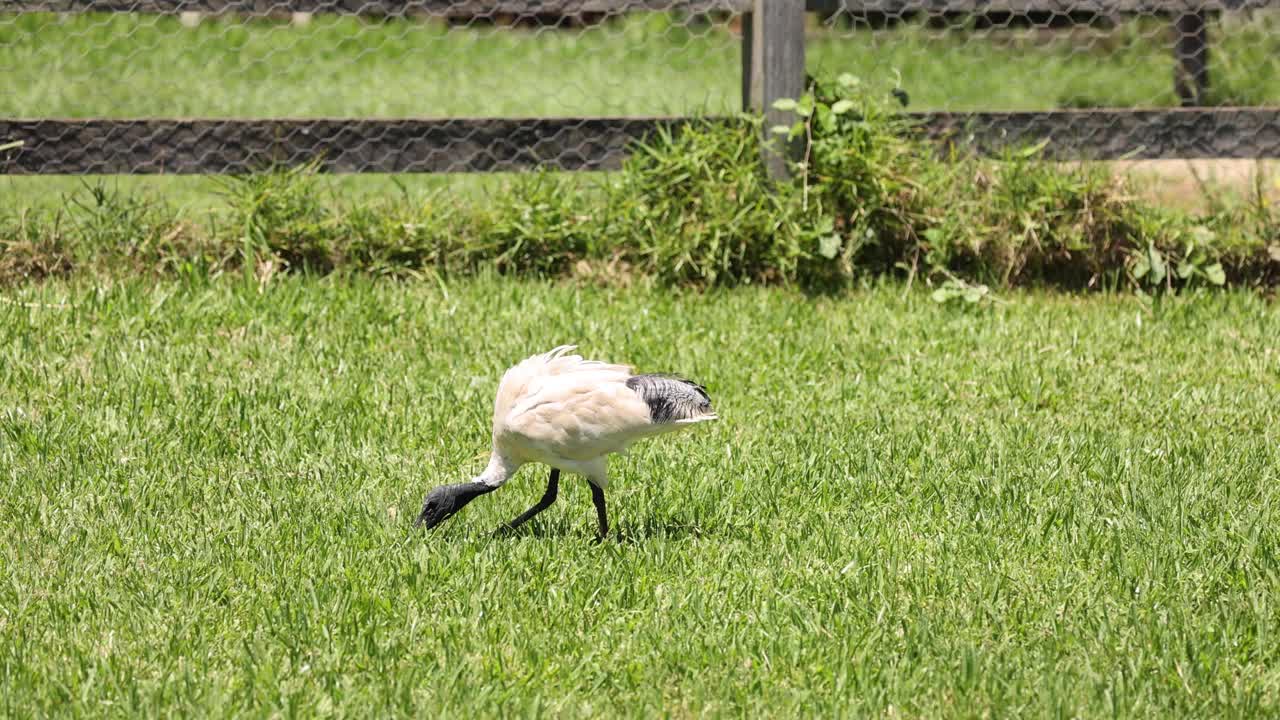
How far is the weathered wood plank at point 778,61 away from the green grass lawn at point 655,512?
0.65 meters

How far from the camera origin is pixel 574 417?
3457 millimetres

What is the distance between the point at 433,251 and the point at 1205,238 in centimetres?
314

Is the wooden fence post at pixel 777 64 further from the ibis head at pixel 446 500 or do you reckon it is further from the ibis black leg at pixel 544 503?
the ibis head at pixel 446 500

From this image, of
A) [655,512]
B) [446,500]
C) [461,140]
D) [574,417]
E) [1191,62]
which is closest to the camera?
[574,417]

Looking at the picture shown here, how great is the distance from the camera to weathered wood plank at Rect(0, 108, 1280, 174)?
19.5 ft

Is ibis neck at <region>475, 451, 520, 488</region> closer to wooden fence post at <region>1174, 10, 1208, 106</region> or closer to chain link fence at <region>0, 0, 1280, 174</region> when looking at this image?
chain link fence at <region>0, 0, 1280, 174</region>

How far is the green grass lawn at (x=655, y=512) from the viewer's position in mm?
2977

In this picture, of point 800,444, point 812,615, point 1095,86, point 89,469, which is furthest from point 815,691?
point 1095,86

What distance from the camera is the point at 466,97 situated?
1025 cm

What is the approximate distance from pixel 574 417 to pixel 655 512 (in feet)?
1.80

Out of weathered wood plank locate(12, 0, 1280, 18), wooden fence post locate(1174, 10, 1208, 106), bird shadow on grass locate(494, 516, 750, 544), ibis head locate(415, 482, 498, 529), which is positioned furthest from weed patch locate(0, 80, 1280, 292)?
ibis head locate(415, 482, 498, 529)

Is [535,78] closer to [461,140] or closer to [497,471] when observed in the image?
[461,140]

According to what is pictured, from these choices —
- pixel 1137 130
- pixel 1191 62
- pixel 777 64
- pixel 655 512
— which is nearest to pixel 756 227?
pixel 777 64

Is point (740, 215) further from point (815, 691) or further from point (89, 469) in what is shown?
point (815, 691)
